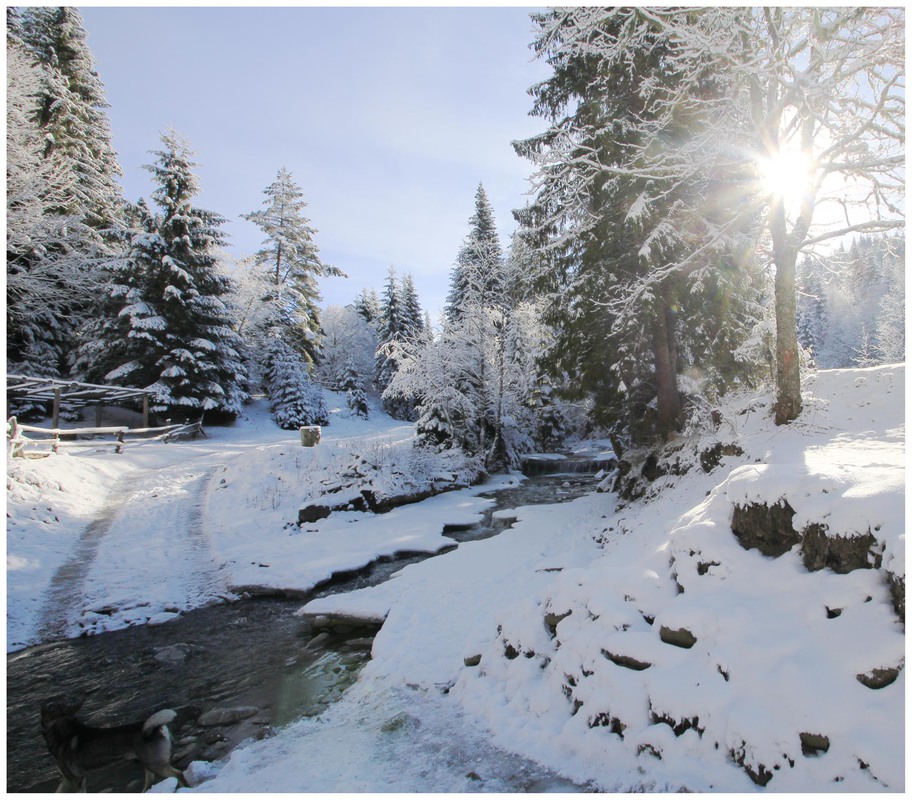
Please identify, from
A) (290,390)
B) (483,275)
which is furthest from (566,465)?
(290,390)

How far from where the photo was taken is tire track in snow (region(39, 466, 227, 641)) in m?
7.93

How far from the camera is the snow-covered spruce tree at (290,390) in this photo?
3048 centimetres

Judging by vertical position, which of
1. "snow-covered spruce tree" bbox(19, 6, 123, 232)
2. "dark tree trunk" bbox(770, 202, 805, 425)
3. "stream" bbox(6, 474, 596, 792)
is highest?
"snow-covered spruce tree" bbox(19, 6, 123, 232)

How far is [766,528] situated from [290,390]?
29868 mm

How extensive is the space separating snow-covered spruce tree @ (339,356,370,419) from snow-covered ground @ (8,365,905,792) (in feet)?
97.1

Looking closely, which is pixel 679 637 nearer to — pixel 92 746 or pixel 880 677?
pixel 880 677

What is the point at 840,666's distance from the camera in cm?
327

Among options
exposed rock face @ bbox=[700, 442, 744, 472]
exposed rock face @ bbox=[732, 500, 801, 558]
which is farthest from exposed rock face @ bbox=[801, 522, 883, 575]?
exposed rock face @ bbox=[700, 442, 744, 472]

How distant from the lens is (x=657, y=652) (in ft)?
13.7

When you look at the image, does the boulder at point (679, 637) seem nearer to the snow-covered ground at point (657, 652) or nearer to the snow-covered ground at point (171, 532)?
the snow-covered ground at point (657, 652)

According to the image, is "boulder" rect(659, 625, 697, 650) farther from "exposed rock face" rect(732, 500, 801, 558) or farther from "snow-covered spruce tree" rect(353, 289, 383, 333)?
"snow-covered spruce tree" rect(353, 289, 383, 333)

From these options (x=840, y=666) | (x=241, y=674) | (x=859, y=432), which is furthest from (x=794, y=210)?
(x=241, y=674)

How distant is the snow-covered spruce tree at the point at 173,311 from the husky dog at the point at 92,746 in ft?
73.5

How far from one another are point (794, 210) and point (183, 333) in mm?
26935
